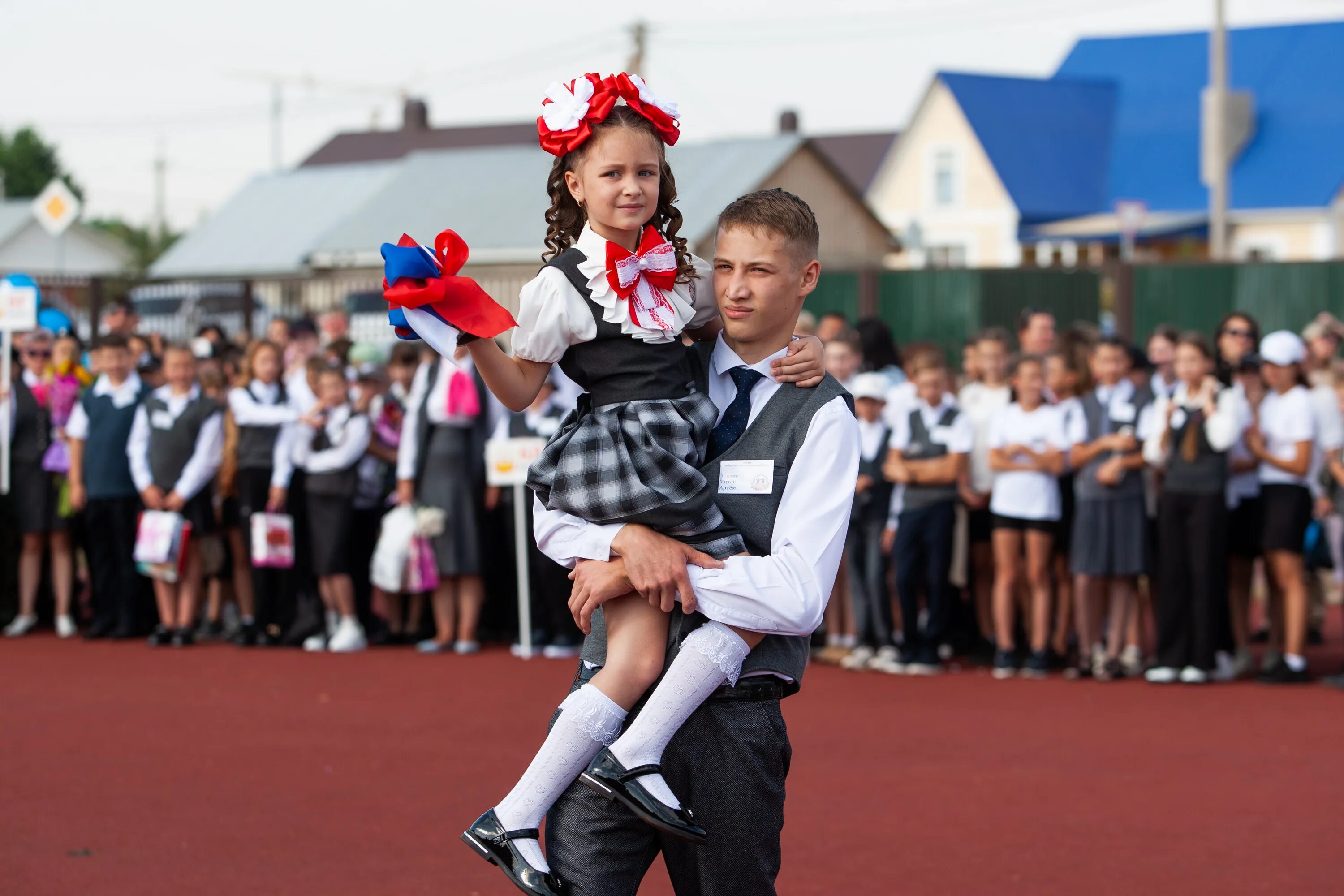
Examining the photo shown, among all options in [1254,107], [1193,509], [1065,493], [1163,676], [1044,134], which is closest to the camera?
[1193,509]

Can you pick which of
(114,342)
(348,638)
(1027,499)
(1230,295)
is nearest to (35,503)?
(114,342)

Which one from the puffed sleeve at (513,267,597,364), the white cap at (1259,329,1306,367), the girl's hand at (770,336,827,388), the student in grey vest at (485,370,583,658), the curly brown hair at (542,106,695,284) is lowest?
the student in grey vest at (485,370,583,658)

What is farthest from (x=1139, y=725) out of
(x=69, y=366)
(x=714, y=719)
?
(x=69, y=366)

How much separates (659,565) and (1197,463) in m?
Answer: 6.65

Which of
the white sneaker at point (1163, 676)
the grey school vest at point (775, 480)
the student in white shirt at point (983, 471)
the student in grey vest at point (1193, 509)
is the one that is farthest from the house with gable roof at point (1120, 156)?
the grey school vest at point (775, 480)

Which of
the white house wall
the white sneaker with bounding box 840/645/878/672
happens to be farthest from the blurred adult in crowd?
the white house wall

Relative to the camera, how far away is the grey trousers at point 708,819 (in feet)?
9.84

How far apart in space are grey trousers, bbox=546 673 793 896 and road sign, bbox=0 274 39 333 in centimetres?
942

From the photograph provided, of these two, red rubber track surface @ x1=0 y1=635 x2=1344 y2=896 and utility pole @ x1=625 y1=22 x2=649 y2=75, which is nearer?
red rubber track surface @ x1=0 y1=635 x2=1344 y2=896

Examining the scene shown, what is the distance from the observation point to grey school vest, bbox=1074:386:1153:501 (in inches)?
358

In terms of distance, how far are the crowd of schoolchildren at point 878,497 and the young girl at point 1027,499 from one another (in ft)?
0.05

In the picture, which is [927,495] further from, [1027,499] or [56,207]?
[56,207]

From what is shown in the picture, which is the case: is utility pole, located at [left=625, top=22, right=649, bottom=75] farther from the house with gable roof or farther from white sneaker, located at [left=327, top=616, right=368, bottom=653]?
white sneaker, located at [left=327, top=616, right=368, bottom=653]

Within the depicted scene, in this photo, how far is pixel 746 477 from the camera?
9.93ft
